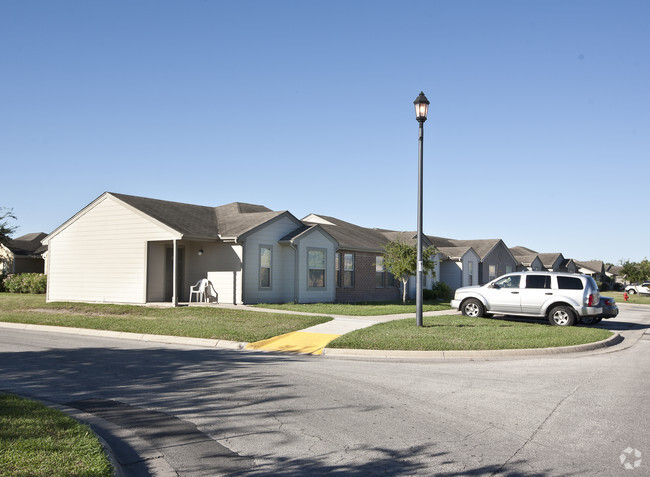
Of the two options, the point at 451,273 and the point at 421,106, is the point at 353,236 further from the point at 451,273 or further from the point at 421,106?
the point at 421,106

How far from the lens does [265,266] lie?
82.7 ft

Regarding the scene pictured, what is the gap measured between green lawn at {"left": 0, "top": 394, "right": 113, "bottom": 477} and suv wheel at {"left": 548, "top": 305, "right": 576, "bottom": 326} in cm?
1534

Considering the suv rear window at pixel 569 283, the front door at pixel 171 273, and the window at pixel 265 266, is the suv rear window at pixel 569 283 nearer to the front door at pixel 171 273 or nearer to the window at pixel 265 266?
the window at pixel 265 266

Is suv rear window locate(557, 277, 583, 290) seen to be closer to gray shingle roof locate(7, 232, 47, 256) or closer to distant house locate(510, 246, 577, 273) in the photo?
gray shingle roof locate(7, 232, 47, 256)

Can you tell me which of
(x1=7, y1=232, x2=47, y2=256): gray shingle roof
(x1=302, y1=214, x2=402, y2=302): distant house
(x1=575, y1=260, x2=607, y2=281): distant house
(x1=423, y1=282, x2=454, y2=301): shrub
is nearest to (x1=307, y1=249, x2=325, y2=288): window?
(x1=302, y1=214, x2=402, y2=302): distant house

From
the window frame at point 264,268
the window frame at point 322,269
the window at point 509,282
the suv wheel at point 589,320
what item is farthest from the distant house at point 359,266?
the suv wheel at point 589,320

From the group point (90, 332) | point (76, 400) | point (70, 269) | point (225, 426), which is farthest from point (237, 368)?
point (70, 269)

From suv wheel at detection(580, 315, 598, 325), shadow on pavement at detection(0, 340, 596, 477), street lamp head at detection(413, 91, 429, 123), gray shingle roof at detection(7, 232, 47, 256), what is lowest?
shadow on pavement at detection(0, 340, 596, 477)

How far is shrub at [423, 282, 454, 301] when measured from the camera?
35.6 meters

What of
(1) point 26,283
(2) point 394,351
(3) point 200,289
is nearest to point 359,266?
(3) point 200,289

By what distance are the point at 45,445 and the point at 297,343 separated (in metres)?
9.10

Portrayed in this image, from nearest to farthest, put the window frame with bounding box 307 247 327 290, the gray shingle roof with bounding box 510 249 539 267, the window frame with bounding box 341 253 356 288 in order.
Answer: the window frame with bounding box 307 247 327 290 < the window frame with bounding box 341 253 356 288 < the gray shingle roof with bounding box 510 249 539 267

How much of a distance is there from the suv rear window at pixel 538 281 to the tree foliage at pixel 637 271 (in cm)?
6793

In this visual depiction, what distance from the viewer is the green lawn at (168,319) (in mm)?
15742
